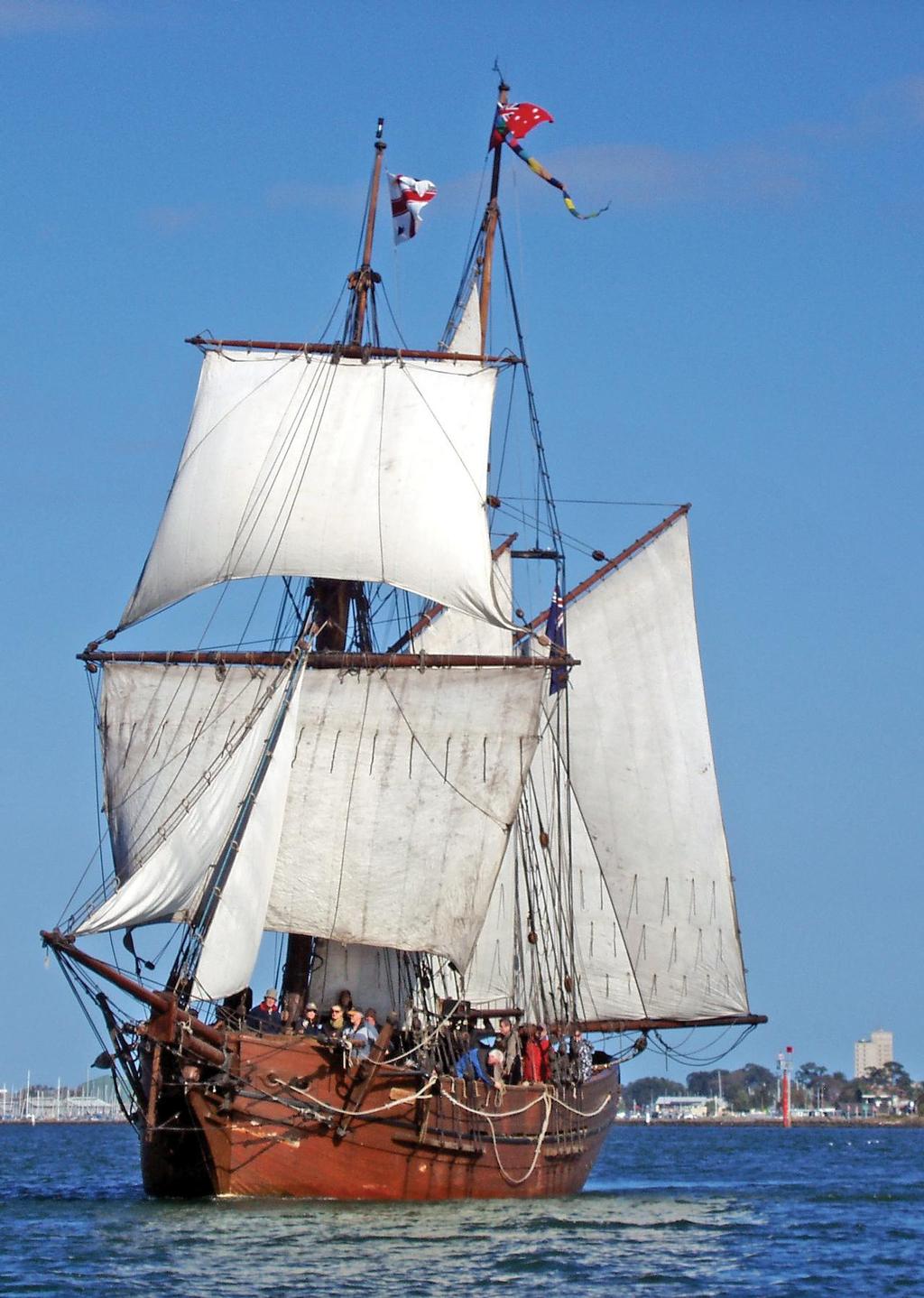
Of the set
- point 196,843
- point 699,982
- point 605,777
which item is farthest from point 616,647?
point 196,843

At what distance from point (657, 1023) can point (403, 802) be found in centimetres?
1305

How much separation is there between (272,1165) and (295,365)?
68.3 ft

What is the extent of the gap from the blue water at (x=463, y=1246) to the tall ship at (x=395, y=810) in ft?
5.86

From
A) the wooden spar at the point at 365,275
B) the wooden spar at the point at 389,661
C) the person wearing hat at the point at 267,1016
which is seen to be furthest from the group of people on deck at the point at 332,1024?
the wooden spar at the point at 365,275

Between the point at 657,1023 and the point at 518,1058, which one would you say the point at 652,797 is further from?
the point at 518,1058

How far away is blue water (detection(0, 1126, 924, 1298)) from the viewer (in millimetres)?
34000

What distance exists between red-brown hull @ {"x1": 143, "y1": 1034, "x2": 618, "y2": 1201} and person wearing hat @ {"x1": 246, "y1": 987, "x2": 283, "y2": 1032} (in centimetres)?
218

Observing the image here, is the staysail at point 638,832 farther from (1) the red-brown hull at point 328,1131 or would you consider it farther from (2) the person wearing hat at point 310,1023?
(2) the person wearing hat at point 310,1023

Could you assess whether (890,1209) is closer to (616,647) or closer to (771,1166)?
(616,647)

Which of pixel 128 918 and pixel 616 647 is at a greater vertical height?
pixel 616 647

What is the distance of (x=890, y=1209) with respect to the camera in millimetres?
53719

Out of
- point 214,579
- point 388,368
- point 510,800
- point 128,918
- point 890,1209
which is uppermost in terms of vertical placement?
point 388,368

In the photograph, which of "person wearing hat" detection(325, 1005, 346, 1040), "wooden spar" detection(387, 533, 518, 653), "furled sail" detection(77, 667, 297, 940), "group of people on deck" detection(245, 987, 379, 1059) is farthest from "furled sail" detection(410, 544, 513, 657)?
"person wearing hat" detection(325, 1005, 346, 1040)

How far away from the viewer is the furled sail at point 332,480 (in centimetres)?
5231
